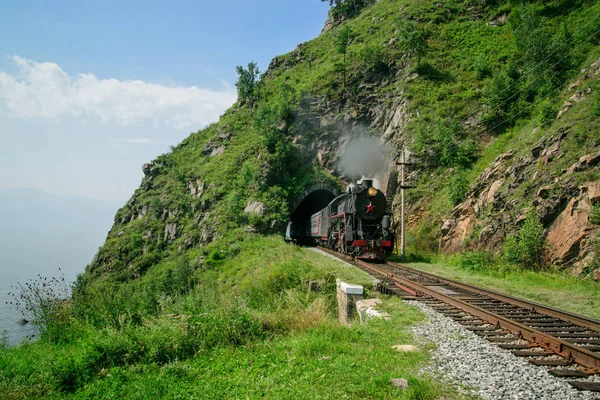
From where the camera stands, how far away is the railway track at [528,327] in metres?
5.03

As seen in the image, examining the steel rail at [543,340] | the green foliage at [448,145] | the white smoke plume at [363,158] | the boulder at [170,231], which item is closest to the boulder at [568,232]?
the steel rail at [543,340]

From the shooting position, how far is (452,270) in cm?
1642

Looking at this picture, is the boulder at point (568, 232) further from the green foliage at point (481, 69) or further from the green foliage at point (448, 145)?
the green foliage at point (481, 69)

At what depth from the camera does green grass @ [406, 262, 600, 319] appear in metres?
9.12

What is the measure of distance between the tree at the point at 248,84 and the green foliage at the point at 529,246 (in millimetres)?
40145

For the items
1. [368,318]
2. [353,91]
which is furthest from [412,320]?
[353,91]

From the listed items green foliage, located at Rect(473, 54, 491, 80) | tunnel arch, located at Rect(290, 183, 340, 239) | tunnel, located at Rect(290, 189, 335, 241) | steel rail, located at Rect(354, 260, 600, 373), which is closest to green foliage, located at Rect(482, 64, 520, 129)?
green foliage, located at Rect(473, 54, 491, 80)

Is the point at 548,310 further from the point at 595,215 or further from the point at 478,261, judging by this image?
the point at 478,261

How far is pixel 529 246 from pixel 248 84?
42775 mm

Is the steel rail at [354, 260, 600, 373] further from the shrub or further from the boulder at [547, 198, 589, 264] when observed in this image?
the shrub

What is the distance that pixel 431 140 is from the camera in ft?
90.4

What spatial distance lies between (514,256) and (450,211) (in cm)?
757

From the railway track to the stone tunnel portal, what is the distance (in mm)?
26816

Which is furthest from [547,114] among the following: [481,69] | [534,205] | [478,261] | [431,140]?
[481,69]
